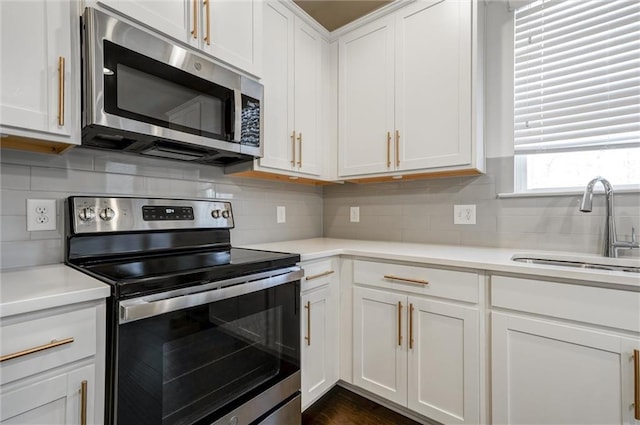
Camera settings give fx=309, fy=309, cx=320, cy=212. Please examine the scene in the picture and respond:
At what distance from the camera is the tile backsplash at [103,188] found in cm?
115

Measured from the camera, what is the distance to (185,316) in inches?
39.6

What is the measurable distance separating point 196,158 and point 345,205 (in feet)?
3.99

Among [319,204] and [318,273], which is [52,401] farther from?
[319,204]

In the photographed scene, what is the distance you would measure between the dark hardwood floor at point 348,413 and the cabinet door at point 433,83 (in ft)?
4.55

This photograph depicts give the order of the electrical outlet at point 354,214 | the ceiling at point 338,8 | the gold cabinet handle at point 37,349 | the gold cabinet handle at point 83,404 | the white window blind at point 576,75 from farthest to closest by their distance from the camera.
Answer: the electrical outlet at point 354,214 → the ceiling at point 338,8 → the white window blind at point 576,75 → the gold cabinet handle at point 83,404 → the gold cabinet handle at point 37,349

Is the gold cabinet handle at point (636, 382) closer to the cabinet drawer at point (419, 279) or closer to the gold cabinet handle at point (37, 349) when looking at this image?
the cabinet drawer at point (419, 279)

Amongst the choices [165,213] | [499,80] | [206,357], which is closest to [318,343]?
[206,357]

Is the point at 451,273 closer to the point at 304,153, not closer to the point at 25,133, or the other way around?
the point at 304,153

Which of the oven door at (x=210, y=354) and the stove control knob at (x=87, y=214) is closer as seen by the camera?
the oven door at (x=210, y=354)

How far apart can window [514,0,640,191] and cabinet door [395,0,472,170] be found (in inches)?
15.7

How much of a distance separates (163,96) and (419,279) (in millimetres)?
1411

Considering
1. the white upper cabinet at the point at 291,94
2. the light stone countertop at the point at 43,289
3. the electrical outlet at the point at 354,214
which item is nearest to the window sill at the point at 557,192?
the electrical outlet at the point at 354,214

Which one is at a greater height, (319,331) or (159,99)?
(159,99)

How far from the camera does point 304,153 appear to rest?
1.99m
